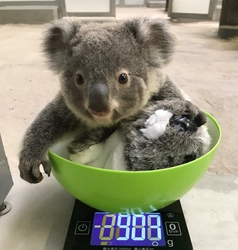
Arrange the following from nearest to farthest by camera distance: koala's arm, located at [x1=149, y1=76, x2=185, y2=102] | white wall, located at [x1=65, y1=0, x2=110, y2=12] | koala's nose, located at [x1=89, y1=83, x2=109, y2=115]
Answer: koala's nose, located at [x1=89, y1=83, x2=109, y2=115], koala's arm, located at [x1=149, y1=76, x2=185, y2=102], white wall, located at [x1=65, y1=0, x2=110, y2=12]

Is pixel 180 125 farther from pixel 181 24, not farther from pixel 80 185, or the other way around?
pixel 181 24

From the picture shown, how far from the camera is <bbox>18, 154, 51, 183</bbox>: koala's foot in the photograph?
80 centimetres

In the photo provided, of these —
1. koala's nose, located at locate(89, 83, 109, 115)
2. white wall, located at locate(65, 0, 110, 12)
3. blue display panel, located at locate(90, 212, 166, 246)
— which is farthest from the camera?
white wall, located at locate(65, 0, 110, 12)

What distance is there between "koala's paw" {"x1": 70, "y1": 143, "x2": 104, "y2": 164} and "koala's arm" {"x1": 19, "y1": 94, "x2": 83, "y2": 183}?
71 mm

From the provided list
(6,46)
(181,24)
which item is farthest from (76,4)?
(6,46)

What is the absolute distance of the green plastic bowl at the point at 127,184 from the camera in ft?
2.19

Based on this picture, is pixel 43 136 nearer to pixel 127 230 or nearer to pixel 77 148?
pixel 77 148

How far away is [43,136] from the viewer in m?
0.85

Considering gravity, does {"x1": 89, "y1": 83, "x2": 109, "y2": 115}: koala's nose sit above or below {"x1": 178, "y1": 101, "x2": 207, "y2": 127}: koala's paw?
above

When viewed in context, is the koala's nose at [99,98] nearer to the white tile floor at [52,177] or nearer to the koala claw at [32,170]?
the koala claw at [32,170]

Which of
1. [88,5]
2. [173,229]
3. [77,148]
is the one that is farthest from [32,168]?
[88,5]

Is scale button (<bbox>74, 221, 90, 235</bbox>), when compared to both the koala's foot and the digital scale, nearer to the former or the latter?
the digital scale

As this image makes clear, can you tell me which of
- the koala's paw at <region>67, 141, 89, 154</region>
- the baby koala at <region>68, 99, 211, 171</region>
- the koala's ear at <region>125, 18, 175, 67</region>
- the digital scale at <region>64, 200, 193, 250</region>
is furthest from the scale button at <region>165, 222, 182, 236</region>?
the koala's ear at <region>125, 18, 175, 67</region>

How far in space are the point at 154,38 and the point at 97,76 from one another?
0.81 feet
